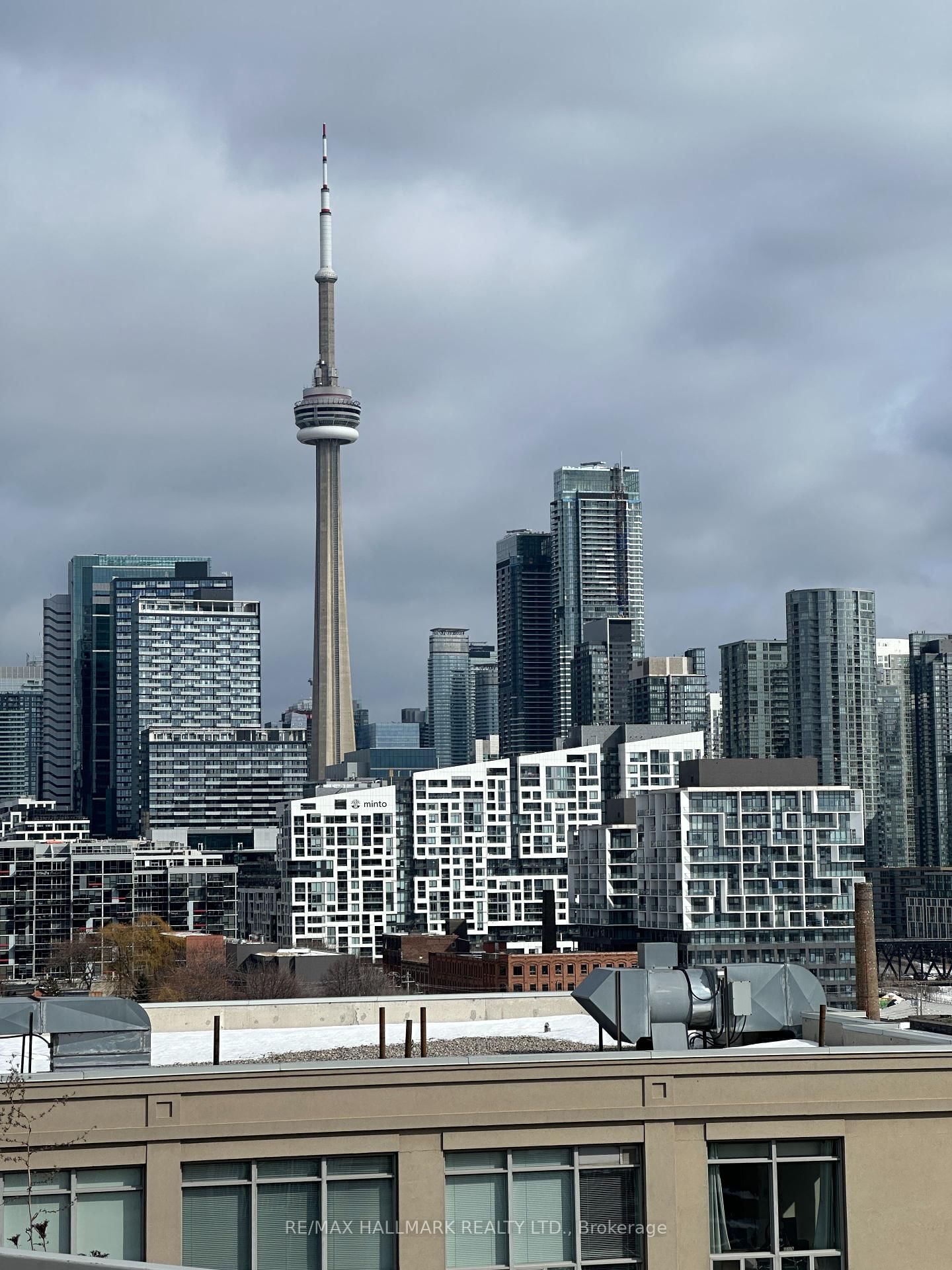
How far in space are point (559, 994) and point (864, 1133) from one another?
17.3m

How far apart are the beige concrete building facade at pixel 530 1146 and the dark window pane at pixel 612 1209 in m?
0.03

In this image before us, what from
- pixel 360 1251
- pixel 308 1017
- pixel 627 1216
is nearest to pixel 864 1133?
pixel 627 1216

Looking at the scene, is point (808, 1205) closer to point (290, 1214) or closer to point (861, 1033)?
point (861, 1033)

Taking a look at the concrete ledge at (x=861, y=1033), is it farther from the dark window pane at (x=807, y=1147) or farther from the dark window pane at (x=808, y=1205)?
the dark window pane at (x=808, y=1205)

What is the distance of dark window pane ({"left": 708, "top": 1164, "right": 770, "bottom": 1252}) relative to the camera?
19.4 metres

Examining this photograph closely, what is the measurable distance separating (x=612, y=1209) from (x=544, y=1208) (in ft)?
2.58

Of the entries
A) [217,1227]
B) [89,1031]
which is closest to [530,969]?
[89,1031]

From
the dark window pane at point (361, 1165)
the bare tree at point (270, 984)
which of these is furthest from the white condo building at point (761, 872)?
the dark window pane at point (361, 1165)

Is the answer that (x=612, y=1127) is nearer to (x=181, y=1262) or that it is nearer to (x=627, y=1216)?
(x=627, y=1216)

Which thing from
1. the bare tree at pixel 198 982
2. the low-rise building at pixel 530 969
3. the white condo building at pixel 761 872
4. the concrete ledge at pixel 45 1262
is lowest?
the bare tree at pixel 198 982

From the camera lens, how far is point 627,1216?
19281mm

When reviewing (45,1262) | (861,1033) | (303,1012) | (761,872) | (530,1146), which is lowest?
(761,872)

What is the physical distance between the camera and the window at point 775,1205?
19.4m

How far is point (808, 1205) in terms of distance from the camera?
19688mm
